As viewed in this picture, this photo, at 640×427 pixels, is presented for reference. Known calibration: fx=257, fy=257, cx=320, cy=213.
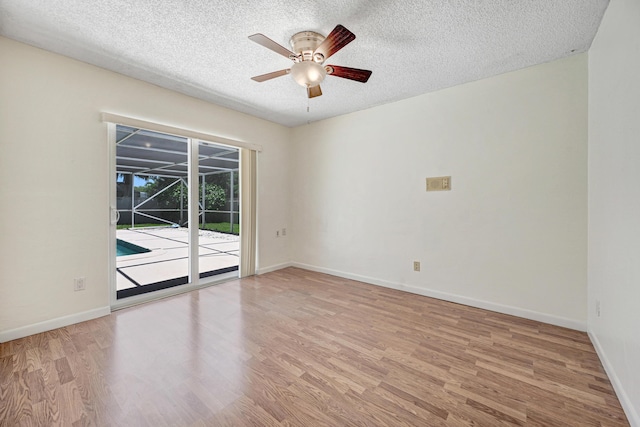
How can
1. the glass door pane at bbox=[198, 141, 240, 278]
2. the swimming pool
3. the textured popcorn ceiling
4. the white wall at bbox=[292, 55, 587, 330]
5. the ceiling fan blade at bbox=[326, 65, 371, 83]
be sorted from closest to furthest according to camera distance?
the textured popcorn ceiling, the ceiling fan blade at bbox=[326, 65, 371, 83], the white wall at bbox=[292, 55, 587, 330], the glass door pane at bbox=[198, 141, 240, 278], the swimming pool

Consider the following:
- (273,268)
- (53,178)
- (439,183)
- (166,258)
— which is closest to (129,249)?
(166,258)

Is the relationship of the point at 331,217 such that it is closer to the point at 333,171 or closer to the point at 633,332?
the point at 333,171

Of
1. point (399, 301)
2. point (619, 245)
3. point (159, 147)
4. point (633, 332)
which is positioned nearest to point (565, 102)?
point (619, 245)

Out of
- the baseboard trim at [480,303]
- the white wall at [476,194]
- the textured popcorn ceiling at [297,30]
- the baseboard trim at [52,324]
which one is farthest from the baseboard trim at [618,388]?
the baseboard trim at [52,324]

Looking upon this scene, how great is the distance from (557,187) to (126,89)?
4.49 meters

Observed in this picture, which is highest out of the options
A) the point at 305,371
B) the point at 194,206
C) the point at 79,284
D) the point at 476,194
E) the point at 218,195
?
the point at 218,195

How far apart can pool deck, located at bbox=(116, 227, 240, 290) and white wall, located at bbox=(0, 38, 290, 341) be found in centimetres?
45

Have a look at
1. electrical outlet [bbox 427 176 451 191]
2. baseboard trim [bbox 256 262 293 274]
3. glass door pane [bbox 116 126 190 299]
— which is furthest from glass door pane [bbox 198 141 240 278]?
electrical outlet [bbox 427 176 451 191]

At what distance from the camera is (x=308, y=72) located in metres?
2.05

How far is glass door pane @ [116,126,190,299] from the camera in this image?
2.99 metres

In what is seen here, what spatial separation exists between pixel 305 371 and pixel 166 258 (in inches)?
170

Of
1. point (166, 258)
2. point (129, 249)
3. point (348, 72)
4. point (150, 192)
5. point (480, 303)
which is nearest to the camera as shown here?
point (348, 72)

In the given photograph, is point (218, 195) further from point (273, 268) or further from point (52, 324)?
point (52, 324)

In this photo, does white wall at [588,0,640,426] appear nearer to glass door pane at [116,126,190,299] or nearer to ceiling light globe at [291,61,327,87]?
ceiling light globe at [291,61,327,87]
